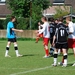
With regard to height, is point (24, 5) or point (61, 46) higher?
point (24, 5)

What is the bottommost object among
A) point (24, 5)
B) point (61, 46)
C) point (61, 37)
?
point (61, 46)

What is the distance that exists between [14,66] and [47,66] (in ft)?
4.16

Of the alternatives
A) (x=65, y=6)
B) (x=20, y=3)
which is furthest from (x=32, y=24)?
(x=65, y=6)

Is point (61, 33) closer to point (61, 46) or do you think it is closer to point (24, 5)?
point (61, 46)

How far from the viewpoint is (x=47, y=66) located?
15.4m

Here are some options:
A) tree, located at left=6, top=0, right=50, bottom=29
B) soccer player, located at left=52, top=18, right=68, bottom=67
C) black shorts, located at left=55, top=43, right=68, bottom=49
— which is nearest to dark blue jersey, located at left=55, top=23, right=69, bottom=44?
soccer player, located at left=52, top=18, right=68, bottom=67

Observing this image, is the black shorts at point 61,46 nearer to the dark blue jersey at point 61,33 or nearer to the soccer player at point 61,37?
the soccer player at point 61,37

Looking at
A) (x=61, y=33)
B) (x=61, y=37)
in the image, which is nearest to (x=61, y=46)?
(x=61, y=37)

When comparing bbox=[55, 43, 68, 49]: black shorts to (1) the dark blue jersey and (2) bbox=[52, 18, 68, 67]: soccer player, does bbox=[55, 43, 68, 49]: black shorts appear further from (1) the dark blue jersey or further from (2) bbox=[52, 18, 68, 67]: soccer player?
(1) the dark blue jersey

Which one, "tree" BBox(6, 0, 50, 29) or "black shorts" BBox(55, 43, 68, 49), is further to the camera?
"tree" BBox(6, 0, 50, 29)

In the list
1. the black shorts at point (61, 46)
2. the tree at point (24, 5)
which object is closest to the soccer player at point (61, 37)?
the black shorts at point (61, 46)

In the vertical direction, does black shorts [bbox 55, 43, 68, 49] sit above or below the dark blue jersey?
below

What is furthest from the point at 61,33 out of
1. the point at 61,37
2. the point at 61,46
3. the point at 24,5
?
the point at 24,5

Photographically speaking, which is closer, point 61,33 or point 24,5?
point 61,33
